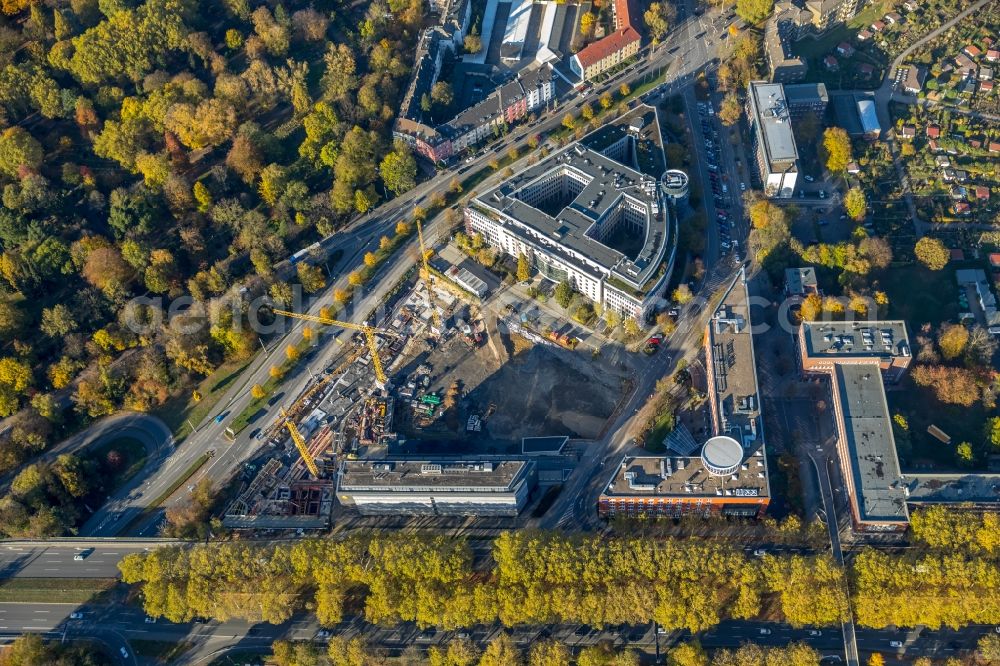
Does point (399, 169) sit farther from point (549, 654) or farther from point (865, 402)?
point (549, 654)

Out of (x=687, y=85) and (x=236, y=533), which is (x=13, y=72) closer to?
(x=236, y=533)

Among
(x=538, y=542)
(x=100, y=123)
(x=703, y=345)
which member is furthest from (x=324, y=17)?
(x=538, y=542)

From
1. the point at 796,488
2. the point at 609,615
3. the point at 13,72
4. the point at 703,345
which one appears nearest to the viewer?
the point at 609,615

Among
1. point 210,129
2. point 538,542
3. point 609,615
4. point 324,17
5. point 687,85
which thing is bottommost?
point 609,615

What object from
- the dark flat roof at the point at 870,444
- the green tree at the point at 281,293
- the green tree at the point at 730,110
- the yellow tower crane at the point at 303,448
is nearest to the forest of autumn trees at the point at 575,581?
the dark flat roof at the point at 870,444

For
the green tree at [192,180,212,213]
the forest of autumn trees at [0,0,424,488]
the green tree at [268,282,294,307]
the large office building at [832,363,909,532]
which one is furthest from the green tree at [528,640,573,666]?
the green tree at [192,180,212,213]

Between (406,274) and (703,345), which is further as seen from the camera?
(406,274)

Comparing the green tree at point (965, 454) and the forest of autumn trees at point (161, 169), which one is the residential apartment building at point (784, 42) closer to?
the forest of autumn trees at point (161, 169)
